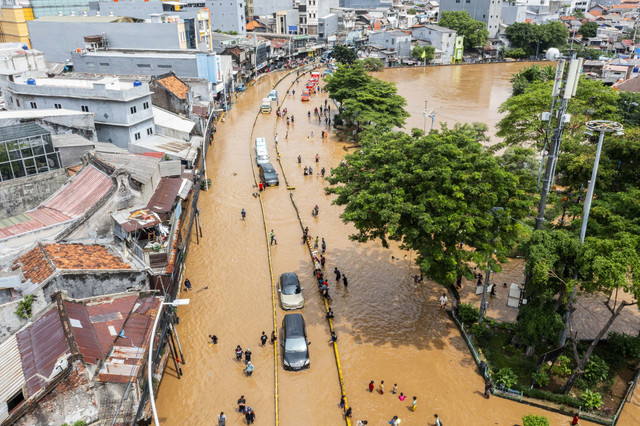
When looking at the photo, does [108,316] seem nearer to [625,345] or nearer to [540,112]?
[625,345]

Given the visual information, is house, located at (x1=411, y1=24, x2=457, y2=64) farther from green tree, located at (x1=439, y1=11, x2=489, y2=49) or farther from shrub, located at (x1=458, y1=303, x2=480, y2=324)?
shrub, located at (x1=458, y1=303, x2=480, y2=324)

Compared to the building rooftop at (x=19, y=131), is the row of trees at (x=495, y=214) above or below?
below

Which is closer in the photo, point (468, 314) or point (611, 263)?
point (611, 263)

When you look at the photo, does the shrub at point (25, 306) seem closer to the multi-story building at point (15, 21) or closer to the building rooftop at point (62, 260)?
the building rooftop at point (62, 260)

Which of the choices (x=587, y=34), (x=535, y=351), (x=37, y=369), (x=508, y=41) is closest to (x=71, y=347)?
(x=37, y=369)

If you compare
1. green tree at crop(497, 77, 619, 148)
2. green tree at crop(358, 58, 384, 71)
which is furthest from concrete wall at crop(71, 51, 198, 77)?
green tree at crop(358, 58, 384, 71)

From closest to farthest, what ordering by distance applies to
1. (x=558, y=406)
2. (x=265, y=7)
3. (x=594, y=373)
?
(x=558, y=406)
(x=594, y=373)
(x=265, y=7)

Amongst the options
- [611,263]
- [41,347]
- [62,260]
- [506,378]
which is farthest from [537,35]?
[41,347]

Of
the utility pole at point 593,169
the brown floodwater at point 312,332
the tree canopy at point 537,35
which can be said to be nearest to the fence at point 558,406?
the brown floodwater at point 312,332
